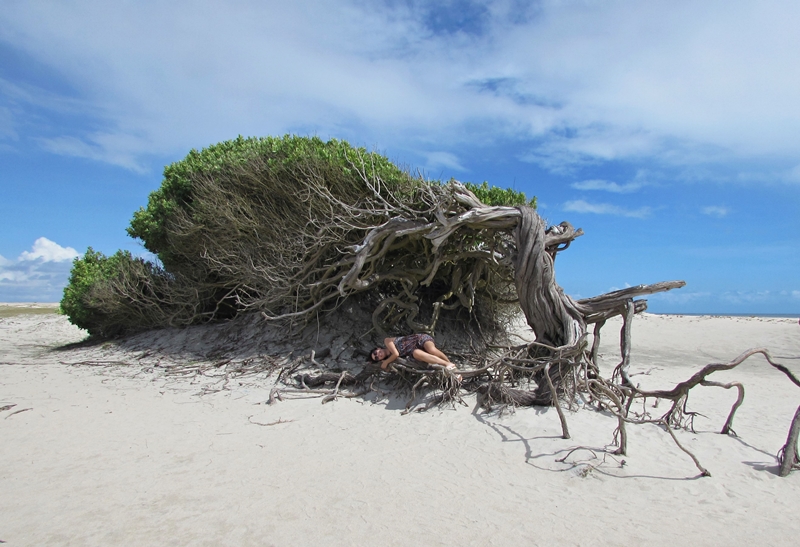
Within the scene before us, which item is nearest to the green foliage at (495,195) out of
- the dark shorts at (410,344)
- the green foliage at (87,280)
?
the dark shorts at (410,344)

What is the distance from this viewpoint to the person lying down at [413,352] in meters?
7.97

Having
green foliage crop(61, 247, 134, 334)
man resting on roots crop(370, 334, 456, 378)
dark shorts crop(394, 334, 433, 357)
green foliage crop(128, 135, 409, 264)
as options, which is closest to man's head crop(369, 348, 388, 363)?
man resting on roots crop(370, 334, 456, 378)

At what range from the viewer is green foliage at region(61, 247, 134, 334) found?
1427cm

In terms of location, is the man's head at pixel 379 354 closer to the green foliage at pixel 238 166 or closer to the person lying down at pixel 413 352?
the person lying down at pixel 413 352

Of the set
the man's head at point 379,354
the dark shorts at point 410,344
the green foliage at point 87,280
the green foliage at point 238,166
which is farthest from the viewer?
the green foliage at point 87,280

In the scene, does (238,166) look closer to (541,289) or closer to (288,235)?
(288,235)

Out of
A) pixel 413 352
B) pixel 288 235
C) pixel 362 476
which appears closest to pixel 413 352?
pixel 413 352

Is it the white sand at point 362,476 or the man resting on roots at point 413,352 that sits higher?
the man resting on roots at point 413,352

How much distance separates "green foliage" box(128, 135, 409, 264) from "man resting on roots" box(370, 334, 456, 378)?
3316 millimetres

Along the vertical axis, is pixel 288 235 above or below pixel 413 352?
above

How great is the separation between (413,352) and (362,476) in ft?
9.56

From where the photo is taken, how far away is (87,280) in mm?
14438

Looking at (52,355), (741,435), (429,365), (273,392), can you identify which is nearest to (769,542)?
(741,435)

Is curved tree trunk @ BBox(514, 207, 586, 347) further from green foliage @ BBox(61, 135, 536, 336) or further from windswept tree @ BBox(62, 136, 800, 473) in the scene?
green foliage @ BBox(61, 135, 536, 336)
